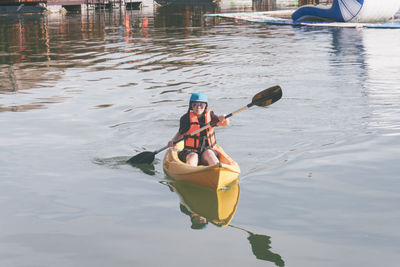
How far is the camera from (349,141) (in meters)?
12.8

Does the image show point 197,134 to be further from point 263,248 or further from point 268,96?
point 263,248

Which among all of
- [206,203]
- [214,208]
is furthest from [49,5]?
[214,208]

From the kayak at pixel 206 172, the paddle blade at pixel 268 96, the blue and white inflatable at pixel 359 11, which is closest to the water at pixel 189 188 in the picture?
the kayak at pixel 206 172

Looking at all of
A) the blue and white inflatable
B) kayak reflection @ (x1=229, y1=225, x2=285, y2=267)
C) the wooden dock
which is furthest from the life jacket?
the wooden dock

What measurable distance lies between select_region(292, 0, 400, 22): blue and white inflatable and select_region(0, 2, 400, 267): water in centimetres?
1585

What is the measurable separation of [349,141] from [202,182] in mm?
4269

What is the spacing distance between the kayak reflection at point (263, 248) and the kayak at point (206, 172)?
1.59 metres

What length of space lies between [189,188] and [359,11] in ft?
116

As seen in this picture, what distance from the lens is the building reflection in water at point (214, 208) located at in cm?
751

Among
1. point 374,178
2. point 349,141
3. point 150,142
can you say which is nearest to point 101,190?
point 150,142

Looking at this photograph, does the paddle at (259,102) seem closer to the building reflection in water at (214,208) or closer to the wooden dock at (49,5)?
the building reflection in water at (214,208)

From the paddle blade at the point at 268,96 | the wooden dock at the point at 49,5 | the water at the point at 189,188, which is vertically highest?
the wooden dock at the point at 49,5

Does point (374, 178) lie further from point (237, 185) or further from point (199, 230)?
point (199, 230)

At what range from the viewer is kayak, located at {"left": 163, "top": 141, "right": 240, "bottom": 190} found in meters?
9.48
